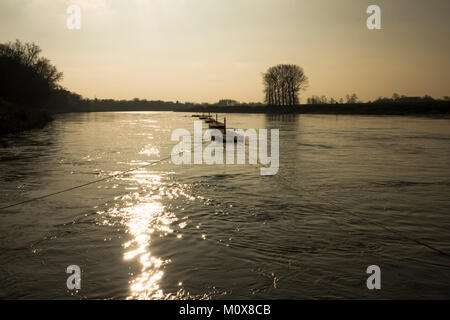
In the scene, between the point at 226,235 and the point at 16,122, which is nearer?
the point at 226,235

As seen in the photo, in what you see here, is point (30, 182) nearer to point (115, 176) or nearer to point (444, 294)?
point (115, 176)

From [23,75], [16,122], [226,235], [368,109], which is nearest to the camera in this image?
[226,235]

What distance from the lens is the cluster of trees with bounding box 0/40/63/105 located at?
62875 mm

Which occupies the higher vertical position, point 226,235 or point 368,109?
point 368,109

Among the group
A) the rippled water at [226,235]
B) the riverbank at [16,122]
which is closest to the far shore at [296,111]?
the riverbank at [16,122]

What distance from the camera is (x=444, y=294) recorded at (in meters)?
3.89

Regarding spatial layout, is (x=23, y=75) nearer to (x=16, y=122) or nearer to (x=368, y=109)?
(x=16, y=122)

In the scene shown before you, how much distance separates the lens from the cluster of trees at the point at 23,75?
62.9 meters

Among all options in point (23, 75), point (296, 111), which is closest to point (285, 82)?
point (296, 111)

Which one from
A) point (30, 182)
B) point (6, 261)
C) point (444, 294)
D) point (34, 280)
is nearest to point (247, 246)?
point (444, 294)

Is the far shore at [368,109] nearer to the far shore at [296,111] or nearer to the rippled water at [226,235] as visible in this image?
the far shore at [296,111]

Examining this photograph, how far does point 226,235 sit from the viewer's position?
579cm

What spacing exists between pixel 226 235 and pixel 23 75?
75.3m

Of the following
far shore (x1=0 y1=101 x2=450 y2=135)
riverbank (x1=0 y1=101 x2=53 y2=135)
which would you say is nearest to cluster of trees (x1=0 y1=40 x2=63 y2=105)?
far shore (x1=0 y1=101 x2=450 y2=135)
